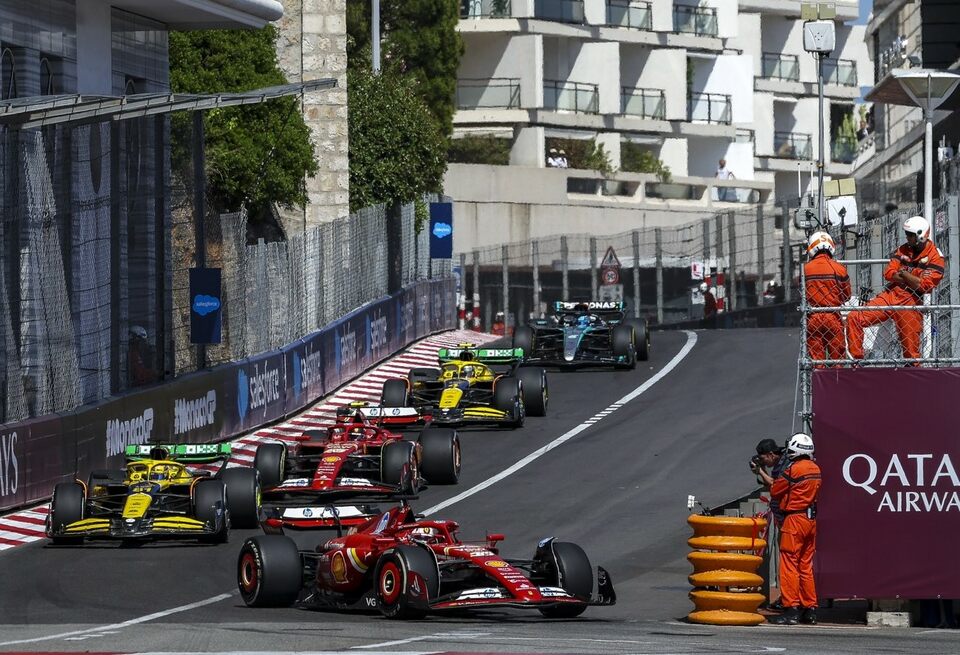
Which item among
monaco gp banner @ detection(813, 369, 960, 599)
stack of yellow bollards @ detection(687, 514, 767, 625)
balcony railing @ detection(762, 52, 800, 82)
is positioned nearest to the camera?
stack of yellow bollards @ detection(687, 514, 767, 625)

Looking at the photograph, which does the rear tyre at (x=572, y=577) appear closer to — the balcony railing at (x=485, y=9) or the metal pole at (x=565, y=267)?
the metal pole at (x=565, y=267)

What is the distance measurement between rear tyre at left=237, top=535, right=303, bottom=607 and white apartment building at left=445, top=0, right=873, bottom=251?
44.6 m

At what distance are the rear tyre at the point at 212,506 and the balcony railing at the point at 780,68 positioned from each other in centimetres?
6335

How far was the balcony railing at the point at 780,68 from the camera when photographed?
7838 cm

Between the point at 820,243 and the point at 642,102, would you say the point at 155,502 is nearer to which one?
the point at 820,243

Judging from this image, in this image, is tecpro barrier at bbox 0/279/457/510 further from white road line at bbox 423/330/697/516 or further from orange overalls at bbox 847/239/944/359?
orange overalls at bbox 847/239/944/359

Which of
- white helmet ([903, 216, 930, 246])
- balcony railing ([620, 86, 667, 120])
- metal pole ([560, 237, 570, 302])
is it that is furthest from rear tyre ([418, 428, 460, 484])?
balcony railing ([620, 86, 667, 120])

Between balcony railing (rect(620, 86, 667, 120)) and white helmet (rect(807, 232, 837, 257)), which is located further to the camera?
balcony railing (rect(620, 86, 667, 120))

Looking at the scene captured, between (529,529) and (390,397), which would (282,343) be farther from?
(529,529)

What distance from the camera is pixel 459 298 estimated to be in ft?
156

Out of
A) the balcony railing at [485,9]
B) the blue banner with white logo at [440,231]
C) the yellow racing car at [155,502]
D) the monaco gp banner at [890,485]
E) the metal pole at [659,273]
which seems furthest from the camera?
the balcony railing at [485,9]

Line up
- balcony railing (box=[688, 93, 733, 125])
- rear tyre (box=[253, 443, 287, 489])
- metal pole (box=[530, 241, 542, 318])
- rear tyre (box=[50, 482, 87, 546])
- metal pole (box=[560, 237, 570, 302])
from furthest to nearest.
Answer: balcony railing (box=[688, 93, 733, 125])
metal pole (box=[530, 241, 542, 318])
metal pole (box=[560, 237, 570, 302])
rear tyre (box=[253, 443, 287, 489])
rear tyre (box=[50, 482, 87, 546])

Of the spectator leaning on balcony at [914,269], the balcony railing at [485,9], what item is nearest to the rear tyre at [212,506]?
the spectator leaning on balcony at [914,269]

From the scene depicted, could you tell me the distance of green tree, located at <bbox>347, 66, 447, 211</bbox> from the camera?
43750 millimetres
